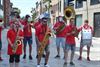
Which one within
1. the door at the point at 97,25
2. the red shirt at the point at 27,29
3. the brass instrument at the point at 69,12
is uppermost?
the brass instrument at the point at 69,12

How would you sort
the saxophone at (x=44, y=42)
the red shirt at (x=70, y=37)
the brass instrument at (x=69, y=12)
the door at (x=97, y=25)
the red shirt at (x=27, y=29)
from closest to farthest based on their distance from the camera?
the saxophone at (x=44, y=42), the red shirt at (x=70, y=37), the brass instrument at (x=69, y=12), the red shirt at (x=27, y=29), the door at (x=97, y=25)

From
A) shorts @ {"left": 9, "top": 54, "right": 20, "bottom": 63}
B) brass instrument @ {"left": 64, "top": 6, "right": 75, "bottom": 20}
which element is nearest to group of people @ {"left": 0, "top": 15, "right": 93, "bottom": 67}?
shorts @ {"left": 9, "top": 54, "right": 20, "bottom": 63}

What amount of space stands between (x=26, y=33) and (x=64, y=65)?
2452mm

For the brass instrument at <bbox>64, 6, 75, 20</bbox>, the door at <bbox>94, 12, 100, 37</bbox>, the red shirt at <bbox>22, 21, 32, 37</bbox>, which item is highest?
the brass instrument at <bbox>64, 6, 75, 20</bbox>

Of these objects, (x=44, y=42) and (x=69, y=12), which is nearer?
(x=44, y=42)

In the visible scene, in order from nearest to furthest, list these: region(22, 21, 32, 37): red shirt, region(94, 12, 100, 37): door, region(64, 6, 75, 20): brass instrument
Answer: region(64, 6, 75, 20): brass instrument → region(22, 21, 32, 37): red shirt → region(94, 12, 100, 37): door

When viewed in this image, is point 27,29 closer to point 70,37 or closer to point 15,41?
point 70,37

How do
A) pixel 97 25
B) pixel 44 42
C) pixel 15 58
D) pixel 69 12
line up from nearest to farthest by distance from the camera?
pixel 15 58, pixel 44 42, pixel 69 12, pixel 97 25

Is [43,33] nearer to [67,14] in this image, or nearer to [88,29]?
[67,14]

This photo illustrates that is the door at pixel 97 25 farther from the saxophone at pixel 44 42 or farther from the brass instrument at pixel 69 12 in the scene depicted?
the saxophone at pixel 44 42

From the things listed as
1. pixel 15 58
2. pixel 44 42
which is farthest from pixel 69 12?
pixel 15 58

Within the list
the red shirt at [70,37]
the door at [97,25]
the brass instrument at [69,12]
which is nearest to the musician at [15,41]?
the red shirt at [70,37]

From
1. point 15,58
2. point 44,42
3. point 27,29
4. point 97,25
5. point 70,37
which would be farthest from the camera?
point 97,25

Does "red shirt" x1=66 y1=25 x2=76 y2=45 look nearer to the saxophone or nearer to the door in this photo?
the saxophone
